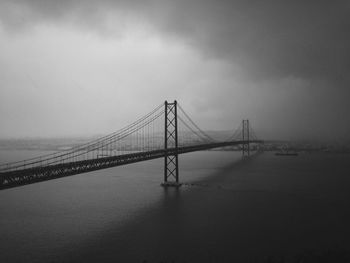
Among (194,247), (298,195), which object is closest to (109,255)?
(194,247)

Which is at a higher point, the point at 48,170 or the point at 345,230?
the point at 48,170

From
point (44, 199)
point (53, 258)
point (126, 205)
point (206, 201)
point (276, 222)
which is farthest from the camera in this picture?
point (44, 199)

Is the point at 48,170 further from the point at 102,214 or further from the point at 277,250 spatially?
the point at 277,250

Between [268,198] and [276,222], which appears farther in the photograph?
[268,198]

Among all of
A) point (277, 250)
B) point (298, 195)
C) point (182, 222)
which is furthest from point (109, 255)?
point (298, 195)

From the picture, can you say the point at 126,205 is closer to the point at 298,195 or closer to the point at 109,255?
the point at 109,255

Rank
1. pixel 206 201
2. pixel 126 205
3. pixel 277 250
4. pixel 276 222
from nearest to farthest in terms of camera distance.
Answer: pixel 277 250, pixel 276 222, pixel 126 205, pixel 206 201
